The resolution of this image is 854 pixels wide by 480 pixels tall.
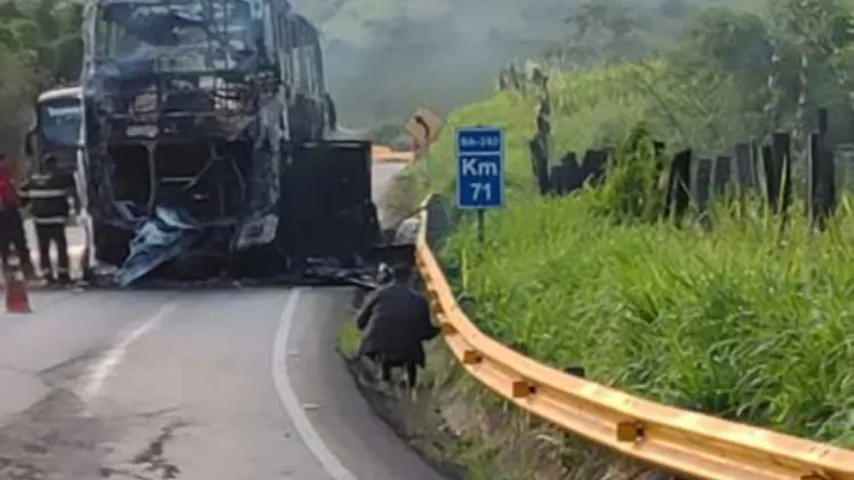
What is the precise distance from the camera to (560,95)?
155ft

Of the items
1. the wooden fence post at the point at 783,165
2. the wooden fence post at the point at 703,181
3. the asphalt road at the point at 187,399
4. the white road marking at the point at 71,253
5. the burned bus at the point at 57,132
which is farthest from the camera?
the burned bus at the point at 57,132

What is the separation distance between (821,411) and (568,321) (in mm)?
4675

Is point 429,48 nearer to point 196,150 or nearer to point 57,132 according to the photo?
point 57,132

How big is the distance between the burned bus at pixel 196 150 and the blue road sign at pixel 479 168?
6.89m

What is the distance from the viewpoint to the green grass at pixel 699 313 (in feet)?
30.8

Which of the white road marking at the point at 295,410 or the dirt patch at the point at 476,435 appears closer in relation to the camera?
the dirt patch at the point at 476,435

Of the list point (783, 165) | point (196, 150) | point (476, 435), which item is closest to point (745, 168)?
point (783, 165)

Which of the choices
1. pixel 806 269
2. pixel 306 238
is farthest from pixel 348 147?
pixel 806 269

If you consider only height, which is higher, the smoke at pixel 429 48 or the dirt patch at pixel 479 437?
the smoke at pixel 429 48

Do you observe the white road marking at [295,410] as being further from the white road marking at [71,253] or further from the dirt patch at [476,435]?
the white road marking at [71,253]

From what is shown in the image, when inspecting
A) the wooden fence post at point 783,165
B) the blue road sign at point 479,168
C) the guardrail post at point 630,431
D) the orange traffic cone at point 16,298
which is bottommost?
the orange traffic cone at point 16,298

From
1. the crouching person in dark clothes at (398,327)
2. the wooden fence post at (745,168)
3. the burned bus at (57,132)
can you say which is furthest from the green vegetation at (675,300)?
the burned bus at (57,132)

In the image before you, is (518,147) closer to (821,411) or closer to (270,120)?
(270,120)

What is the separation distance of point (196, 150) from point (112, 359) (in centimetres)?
1013
